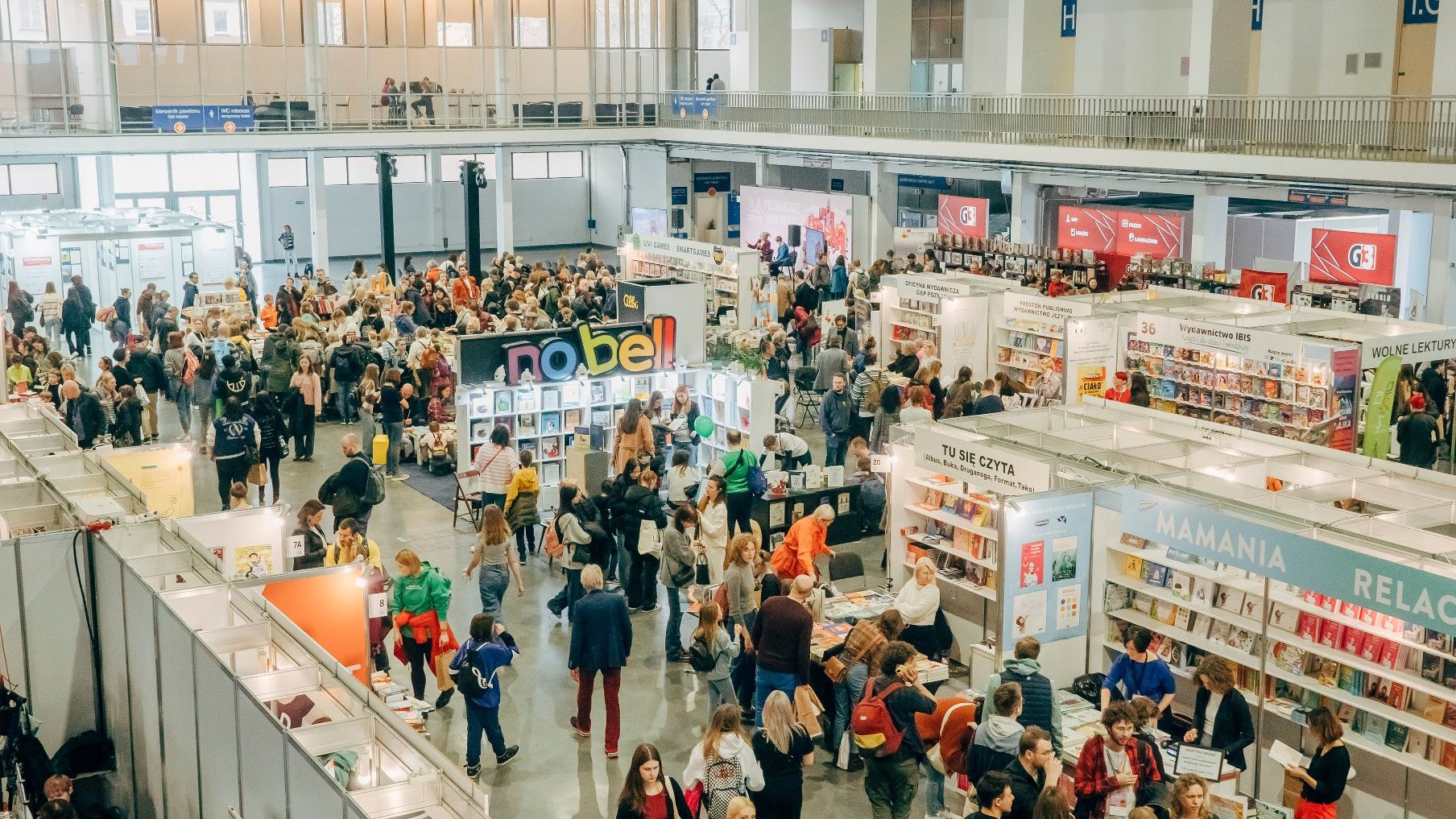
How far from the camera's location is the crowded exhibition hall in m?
7.86

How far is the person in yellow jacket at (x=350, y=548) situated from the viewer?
1012 cm

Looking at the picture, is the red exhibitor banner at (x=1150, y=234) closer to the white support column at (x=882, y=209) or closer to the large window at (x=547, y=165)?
the white support column at (x=882, y=209)

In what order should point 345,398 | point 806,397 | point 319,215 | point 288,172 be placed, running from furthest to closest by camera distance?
point 288,172 → point 319,215 → point 345,398 → point 806,397

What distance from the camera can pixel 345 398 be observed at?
763 inches

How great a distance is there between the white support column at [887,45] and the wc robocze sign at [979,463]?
Result: 2041 cm

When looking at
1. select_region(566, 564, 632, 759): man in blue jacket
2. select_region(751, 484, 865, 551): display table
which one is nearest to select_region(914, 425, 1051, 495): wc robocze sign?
select_region(751, 484, 865, 551): display table

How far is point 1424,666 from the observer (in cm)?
830

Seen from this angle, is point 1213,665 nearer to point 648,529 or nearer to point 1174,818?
point 1174,818

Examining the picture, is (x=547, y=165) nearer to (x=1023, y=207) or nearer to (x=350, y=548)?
(x=1023, y=207)

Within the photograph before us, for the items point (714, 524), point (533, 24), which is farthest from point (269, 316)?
point (533, 24)

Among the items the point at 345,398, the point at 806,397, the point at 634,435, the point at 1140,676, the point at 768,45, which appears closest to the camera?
the point at 1140,676

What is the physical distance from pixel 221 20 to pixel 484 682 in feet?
93.0

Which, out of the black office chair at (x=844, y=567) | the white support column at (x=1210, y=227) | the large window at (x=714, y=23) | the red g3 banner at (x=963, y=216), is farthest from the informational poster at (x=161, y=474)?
the large window at (x=714, y=23)

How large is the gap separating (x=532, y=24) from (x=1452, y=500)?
31104 millimetres
